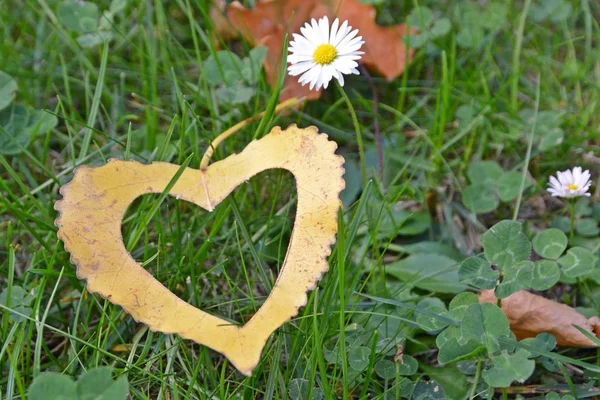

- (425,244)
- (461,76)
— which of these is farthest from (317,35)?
(461,76)

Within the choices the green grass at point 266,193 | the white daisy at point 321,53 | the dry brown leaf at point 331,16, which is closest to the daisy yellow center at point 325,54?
the white daisy at point 321,53

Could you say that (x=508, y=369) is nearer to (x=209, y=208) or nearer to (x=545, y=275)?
(x=545, y=275)

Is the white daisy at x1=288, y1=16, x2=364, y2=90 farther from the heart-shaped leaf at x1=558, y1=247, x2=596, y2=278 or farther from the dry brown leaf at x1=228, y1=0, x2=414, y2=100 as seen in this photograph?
the heart-shaped leaf at x1=558, y1=247, x2=596, y2=278

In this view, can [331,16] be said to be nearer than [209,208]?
No

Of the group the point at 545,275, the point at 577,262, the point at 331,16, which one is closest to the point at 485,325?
the point at 545,275

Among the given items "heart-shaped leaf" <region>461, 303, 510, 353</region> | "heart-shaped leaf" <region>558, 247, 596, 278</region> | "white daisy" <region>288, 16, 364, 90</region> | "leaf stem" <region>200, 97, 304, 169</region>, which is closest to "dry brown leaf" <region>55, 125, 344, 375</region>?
"leaf stem" <region>200, 97, 304, 169</region>

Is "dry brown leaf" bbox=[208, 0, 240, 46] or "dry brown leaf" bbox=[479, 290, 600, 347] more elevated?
"dry brown leaf" bbox=[208, 0, 240, 46]

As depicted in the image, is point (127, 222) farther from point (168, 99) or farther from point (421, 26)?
point (421, 26)
